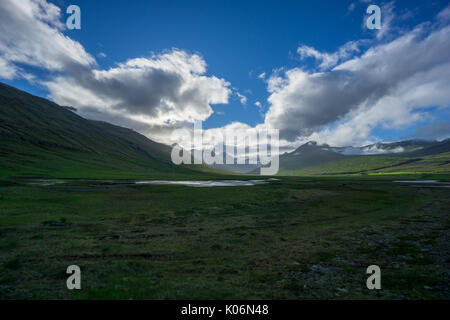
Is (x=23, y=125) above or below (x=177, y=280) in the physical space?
above

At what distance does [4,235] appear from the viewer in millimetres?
19453

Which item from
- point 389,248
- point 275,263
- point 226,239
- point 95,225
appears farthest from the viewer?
point 95,225

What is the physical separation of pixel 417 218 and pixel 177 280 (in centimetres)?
3719

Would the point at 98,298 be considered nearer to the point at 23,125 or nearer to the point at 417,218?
the point at 417,218
